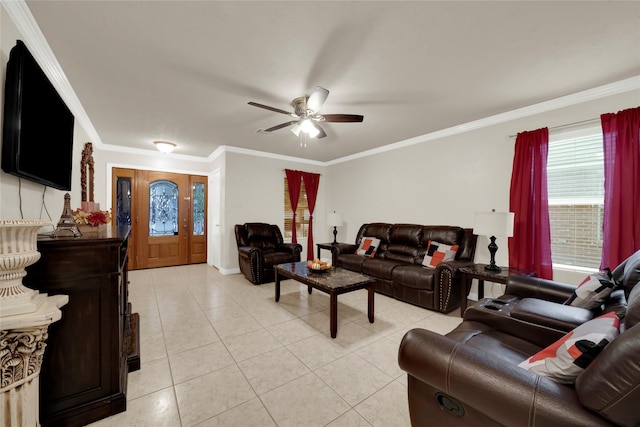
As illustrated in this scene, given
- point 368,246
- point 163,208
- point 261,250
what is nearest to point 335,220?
point 368,246

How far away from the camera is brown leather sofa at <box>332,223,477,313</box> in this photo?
120 inches

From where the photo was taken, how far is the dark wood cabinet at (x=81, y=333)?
53.9 inches

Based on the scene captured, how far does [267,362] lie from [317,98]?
2285 mm

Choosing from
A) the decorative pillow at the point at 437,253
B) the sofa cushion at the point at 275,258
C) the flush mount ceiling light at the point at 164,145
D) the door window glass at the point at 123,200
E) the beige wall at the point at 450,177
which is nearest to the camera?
the beige wall at the point at 450,177

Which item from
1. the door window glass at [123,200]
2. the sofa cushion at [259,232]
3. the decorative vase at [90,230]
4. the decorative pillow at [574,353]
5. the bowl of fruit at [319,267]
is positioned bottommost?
the bowl of fruit at [319,267]

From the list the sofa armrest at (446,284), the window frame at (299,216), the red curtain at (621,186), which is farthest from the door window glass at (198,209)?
the red curtain at (621,186)

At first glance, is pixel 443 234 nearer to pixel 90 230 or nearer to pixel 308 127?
pixel 308 127

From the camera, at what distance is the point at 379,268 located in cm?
369

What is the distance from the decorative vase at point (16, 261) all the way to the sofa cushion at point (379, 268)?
3.33 m

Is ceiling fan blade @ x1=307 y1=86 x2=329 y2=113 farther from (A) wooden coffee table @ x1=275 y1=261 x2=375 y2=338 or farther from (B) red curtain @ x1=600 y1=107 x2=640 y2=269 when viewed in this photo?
(B) red curtain @ x1=600 y1=107 x2=640 y2=269

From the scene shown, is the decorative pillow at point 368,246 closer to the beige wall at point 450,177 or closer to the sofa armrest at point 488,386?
the beige wall at point 450,177

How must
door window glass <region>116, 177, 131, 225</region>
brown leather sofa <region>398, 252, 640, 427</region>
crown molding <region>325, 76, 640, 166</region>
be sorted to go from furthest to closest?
door window glass <region>116, 177, 131, 225</region>
crown molding <region>325, 76, 640, 166</region>
brown leather sofa <region>398, 252, 640, 427</region>

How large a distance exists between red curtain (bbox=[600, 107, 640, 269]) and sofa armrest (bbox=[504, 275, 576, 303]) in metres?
0.86

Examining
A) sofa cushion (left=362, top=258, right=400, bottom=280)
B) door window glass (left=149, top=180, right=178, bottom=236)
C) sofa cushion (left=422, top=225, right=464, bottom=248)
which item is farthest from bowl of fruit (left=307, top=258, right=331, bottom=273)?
door window glass (left=149, top=180, right=178, bottom=236)
